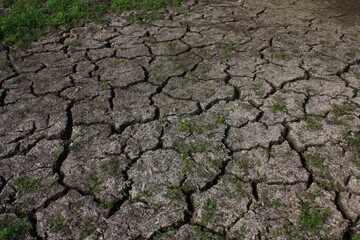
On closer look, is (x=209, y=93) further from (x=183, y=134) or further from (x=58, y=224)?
(x=58, y=224)

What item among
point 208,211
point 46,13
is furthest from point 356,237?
point 46,13

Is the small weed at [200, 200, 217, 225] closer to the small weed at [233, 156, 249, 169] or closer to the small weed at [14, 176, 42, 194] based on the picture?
the small weed at [233, 156, 249, 169]

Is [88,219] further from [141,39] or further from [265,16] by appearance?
[265,16]

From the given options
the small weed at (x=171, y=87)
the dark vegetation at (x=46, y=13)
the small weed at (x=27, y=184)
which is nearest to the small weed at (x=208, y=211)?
the small weed at (x=27, y=184)

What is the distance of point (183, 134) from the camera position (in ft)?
9.62

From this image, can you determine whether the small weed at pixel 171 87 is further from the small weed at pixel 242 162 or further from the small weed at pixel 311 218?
the small weed at pixel 311 218

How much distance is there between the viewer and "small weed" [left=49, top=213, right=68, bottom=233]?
219cm

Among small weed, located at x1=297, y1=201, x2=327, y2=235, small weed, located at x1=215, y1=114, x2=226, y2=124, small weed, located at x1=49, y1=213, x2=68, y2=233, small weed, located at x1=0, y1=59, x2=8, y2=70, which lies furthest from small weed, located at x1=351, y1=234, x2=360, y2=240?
small weed, located at x1=0, y1=59, x2=8, y2=70

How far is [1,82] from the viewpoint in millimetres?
3752

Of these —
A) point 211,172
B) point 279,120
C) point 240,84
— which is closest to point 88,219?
point 211,172

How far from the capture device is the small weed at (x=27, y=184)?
8.08ft

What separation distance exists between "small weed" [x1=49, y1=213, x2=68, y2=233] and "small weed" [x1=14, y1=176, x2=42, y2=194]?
315 millimetres

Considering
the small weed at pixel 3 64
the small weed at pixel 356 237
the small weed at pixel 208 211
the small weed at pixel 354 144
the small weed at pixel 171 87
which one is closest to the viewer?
the small weed at pixel 356 237

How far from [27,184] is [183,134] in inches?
45.8
